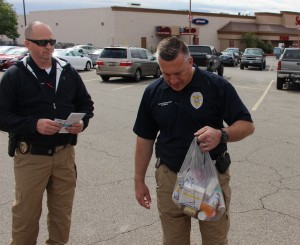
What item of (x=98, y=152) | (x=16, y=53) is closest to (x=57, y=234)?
(x=98, y=152)

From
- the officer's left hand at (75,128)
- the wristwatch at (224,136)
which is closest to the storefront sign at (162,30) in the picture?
the officer's left hand at (75,128)

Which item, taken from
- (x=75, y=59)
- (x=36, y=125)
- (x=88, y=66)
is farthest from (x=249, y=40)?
(x=36, y=125)

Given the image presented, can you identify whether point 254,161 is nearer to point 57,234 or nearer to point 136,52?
point 57,234

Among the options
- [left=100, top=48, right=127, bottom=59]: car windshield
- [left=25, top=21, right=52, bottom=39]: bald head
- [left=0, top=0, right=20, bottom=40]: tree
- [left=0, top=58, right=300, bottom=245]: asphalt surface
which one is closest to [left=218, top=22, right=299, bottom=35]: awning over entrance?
[left=0, top=0, right=20, bottom=40]: tree

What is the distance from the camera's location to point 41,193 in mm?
3232

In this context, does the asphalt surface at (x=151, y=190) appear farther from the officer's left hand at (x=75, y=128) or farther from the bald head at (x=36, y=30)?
the bald head at (x=36, y=30)

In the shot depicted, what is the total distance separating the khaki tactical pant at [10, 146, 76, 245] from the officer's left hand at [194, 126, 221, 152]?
1.35 meters

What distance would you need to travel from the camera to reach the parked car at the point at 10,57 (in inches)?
915

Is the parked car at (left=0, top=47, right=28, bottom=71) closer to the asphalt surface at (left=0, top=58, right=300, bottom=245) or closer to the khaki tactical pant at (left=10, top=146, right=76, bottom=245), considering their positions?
the asphalt surface at (left=0, top=58, right=300, bottom=245)

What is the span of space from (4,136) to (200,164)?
6.31 meters

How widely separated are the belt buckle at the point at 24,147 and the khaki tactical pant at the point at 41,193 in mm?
32

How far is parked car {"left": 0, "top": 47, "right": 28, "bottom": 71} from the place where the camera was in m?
23.2

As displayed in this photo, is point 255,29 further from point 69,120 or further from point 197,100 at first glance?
point 197,100

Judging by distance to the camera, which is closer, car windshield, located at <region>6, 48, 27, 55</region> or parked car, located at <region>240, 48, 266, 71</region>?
car windshield, located at <region>6, 48, 27, 55</region>
